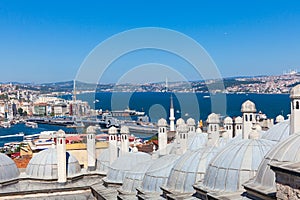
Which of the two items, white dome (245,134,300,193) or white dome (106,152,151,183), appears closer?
white dome (245,134,300,193)

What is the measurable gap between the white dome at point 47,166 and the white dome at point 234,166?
8.97m

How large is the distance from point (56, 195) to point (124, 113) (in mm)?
57163

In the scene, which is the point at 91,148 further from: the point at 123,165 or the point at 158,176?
the point at 158,176

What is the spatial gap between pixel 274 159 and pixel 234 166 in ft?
8.15

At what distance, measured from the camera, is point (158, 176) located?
13391 millimetres

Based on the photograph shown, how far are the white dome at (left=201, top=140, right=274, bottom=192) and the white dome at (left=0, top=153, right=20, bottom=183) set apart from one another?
9551mm

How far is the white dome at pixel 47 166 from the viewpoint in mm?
A: 17922

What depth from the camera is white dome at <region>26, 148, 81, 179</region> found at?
1792cm

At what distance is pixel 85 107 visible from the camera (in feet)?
240

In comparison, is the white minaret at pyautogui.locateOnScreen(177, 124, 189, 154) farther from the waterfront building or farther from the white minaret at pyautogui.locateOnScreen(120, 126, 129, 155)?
the white minaret at pyautogui.locateOnScreen(120, 126, 129, 155)

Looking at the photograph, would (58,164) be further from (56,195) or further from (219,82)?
(219,82)

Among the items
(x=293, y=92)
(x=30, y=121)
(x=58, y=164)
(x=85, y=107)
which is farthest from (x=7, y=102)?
(x=293, y=92)

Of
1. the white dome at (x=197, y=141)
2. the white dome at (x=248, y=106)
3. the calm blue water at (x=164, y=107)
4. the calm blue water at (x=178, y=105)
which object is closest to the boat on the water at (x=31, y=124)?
the calm blue water at (x=164, y=107)

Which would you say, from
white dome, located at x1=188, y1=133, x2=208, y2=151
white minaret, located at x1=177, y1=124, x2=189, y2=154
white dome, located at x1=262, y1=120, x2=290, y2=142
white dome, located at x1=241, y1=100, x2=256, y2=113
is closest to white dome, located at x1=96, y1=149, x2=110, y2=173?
white dome, located at x1=188, y1=133, x2=208, y2=151
